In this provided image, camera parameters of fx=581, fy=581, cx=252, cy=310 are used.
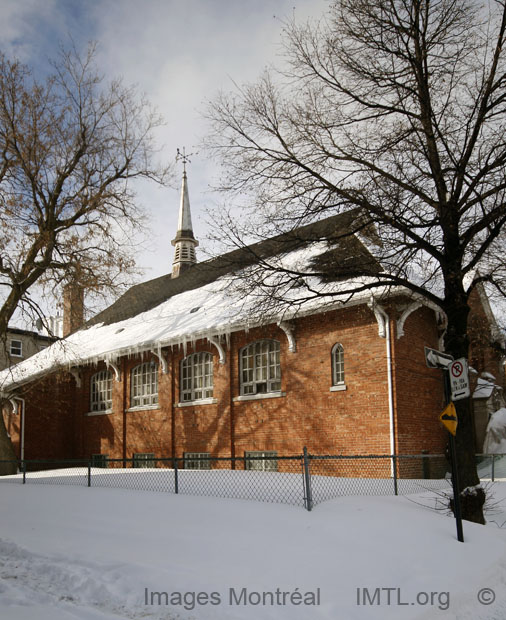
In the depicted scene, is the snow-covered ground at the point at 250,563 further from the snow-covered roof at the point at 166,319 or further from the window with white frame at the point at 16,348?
the window with white frame at the point at 16,348

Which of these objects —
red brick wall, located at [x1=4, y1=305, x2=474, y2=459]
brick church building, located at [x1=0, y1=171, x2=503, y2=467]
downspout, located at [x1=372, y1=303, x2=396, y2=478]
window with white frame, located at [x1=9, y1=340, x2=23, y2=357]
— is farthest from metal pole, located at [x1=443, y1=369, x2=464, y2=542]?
window with white frame, located at [x1=9, y1=340, x2=23, y2=357]

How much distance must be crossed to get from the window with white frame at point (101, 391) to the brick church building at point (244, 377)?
72mm

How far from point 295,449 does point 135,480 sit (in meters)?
5.03

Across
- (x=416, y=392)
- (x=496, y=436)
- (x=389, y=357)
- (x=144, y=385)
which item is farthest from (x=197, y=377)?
(x=496, y=436)

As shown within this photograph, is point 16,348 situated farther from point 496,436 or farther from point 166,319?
point 496,436

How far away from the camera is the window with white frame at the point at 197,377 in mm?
20219

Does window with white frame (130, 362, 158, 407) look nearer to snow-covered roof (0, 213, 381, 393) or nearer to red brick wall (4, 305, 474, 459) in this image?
red brick wall (4, 305, 474, 459)

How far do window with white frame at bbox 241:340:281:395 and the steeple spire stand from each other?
11616 mm

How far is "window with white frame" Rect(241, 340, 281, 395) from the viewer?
18203mm

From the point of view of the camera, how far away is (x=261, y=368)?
18.5 metres

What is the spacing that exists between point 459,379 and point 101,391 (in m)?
19.7

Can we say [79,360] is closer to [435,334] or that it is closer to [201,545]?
[435,334]

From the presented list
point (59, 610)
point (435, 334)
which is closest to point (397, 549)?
point (59, 610)

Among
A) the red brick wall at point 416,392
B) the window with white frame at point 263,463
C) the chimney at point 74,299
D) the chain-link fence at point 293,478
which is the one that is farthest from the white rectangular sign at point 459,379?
the chimney at point 74,299
